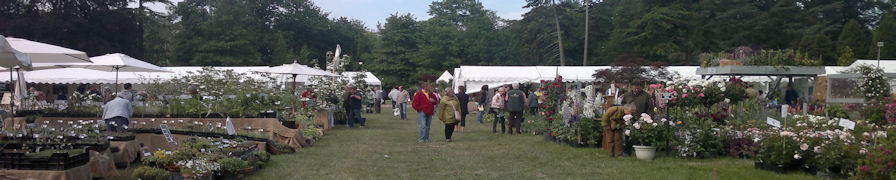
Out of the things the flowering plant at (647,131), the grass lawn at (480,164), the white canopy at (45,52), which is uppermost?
the white canopy at (45,52)

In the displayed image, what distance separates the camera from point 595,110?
10797mm

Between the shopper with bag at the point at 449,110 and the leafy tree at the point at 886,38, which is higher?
the leafy tree at the point at 886,38

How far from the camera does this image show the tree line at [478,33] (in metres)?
33.6

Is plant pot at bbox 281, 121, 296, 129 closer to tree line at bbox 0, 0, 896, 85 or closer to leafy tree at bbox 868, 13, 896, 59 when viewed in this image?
tree line at bbox 0, 0, 896, 85

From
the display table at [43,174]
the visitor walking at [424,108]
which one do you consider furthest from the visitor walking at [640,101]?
the display table at [43,174]

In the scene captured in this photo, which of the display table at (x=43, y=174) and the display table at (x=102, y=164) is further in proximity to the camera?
the display table at (x=102, y=164)

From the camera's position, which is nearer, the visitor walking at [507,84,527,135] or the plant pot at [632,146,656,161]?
the plant pot at [632,146,656,161]

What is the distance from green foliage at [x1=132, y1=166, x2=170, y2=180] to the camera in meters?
6.58

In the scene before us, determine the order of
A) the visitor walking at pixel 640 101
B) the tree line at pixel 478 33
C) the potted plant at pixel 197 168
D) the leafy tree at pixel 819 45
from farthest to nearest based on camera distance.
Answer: the leafy tree at pixel 819 45 < the tree line at pixel 478 33 < the visitor walking at pixel 640 101 < the potted plant at pixel 197 168

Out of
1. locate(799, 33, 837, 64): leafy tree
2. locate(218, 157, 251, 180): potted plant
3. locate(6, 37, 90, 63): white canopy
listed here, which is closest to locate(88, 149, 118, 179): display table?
locate(218, 157, 251, 180): potted plant

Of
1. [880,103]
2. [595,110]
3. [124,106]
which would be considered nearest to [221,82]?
[124,106]

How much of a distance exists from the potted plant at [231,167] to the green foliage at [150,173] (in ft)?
1.81

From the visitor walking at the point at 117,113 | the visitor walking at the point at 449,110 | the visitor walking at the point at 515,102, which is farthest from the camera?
the visitor walking at the point at 515,102

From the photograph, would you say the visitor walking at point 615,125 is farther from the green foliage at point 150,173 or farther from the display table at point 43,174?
the display table at point 43,174
